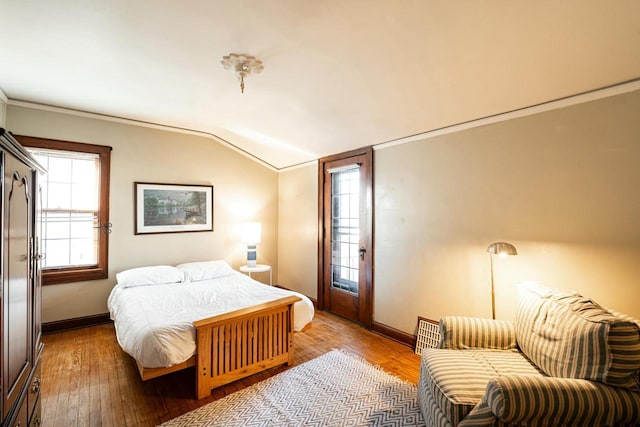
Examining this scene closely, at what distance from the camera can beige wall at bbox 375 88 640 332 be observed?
1.94 metres

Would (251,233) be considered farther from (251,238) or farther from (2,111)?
(2,111)

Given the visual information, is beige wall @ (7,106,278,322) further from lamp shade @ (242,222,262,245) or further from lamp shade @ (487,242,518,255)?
lamp shade @ (487,242,518,255)

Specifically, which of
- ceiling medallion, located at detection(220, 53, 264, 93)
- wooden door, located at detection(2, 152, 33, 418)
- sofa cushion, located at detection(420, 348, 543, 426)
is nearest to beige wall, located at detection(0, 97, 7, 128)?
wooden door, located at detection(2, 152, 33, 418)

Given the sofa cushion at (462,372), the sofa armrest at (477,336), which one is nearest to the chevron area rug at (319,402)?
the sofa cushion at (462,372)

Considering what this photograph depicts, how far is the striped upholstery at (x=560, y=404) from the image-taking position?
1310mm

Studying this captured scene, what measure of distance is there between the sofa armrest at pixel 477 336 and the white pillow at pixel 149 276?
10.3 feet

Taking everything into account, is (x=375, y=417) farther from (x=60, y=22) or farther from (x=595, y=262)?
(x=60, y=22)

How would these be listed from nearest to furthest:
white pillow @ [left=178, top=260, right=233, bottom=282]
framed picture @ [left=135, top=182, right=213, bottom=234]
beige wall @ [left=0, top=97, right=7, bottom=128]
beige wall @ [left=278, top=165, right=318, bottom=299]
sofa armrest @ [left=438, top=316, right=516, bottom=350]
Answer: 1. sofa armrest @ [left=438, top=316, right=516, bottom=350]
2. beige wall @ [left=0, top=97, right=7, bottom=128]
3. white pillow @ [left=178, top=260, right=233, bottom=282]
4. framed picture @ [left=135, top=182, right=213, bottom=234]
5. beige wall @ [left=278, top=165, right=318, bottom=299]

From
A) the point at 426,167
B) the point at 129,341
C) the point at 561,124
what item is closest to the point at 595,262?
the point at 561,124

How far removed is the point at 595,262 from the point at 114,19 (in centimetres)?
356

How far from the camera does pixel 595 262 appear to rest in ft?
6.64

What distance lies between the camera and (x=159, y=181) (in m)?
4.08

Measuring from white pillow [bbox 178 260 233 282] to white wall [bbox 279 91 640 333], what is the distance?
2.12 meters

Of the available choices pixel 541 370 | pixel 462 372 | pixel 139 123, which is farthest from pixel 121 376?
pixel 541 370
